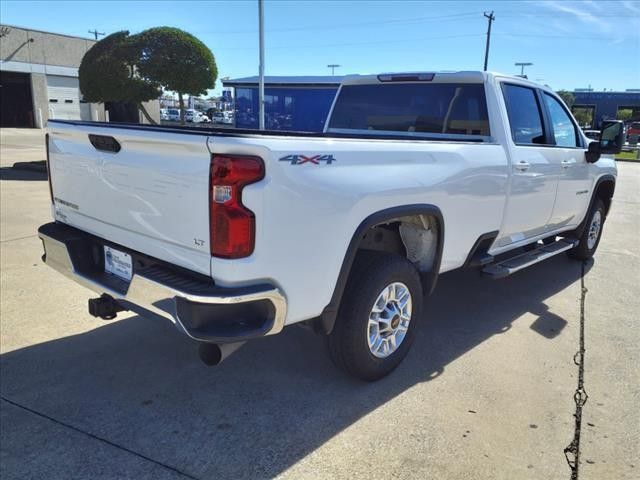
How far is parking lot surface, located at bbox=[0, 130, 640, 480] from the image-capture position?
8.77ft

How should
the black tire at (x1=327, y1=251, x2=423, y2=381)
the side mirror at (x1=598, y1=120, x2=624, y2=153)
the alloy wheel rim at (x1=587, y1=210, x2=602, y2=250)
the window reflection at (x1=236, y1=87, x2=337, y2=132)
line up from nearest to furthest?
1. the black tire at (x1=327, y1=251, x2=423, y2=381)
2. the side mirror at (x1=598, y1=120, x2=624, y2=153)
3. the alloy wheel rim at (x1=587, y1=210, x2=602, y2=250)
4. the window reflection at (x1=236, y1=87, x2=337, y2=132)

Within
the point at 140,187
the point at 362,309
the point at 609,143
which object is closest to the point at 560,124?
the point at 609,143

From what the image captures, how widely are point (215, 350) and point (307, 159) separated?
1.04 meters

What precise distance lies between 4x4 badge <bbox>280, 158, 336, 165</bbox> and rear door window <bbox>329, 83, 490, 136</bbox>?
2040mm

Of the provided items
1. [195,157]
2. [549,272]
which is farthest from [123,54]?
[195,157]

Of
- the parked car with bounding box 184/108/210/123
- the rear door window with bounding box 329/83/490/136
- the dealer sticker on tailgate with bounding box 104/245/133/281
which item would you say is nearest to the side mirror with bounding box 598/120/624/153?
the rear door window with bounding box 329/83/490/136

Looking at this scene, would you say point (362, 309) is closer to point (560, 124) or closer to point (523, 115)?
point (523, 115)

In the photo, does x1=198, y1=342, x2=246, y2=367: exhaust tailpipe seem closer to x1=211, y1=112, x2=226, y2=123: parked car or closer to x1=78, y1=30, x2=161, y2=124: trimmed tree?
x1=78, y1=30, x2=161, y2=124: trimmed tree

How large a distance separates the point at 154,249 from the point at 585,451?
249 cm

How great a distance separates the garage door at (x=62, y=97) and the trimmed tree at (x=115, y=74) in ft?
80.9

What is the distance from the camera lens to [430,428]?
2.97 meters

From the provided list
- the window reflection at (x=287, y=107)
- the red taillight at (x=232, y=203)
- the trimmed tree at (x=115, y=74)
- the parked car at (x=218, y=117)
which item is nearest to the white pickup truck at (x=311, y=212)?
the red taillight at (x=232, y=203)

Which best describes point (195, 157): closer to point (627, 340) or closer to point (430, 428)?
point (430, 428)

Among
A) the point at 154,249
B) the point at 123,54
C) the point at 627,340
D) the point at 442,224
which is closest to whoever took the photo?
the point at 154,249
